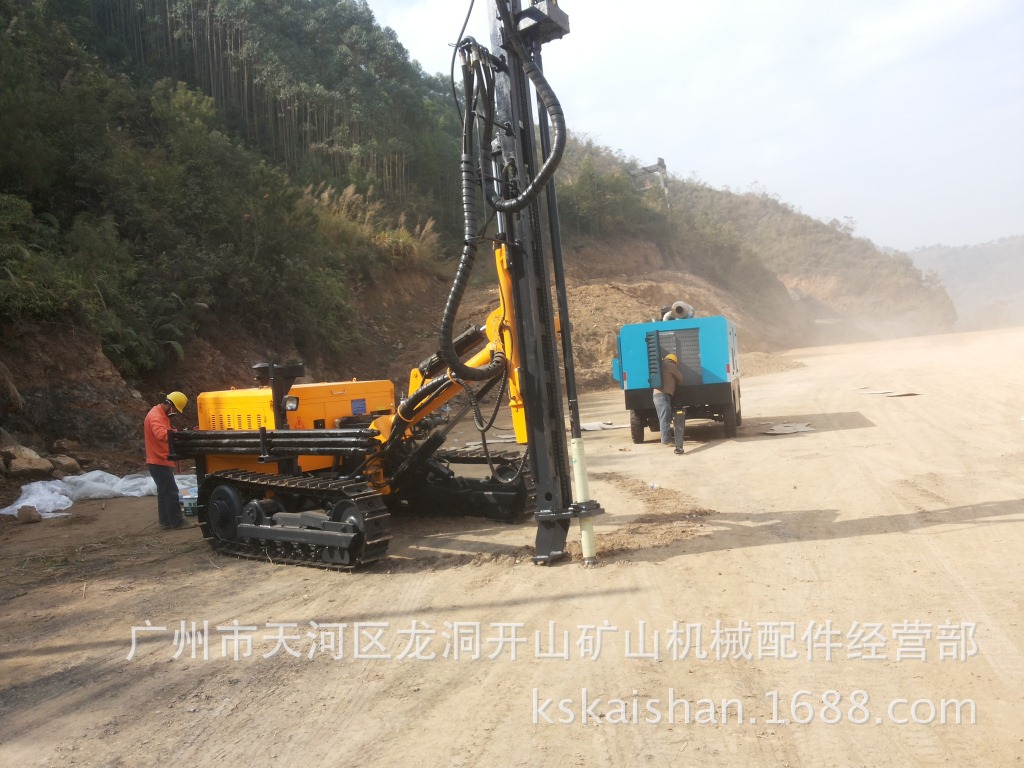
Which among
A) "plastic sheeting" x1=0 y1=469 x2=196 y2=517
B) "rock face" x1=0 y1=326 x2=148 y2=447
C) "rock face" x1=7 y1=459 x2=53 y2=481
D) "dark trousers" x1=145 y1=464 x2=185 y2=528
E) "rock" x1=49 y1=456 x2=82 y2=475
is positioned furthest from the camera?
"rock face" x1=0 y1=326 x2=148 y2=447

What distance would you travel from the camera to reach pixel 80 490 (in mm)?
11516

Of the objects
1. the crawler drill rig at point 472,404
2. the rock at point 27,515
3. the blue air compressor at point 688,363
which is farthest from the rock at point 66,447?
the blue air compressor at point 688,363

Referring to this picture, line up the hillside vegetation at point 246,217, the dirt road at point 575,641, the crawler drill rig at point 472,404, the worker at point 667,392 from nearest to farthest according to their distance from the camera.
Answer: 1. the dirt road at point 575,641
2. the crawler drill rig at point 472,404
3. the worker at point 667,392
4. the hillside vegetation at point 246,217

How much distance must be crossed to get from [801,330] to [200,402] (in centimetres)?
4820

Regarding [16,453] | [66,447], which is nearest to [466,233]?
[16,453]

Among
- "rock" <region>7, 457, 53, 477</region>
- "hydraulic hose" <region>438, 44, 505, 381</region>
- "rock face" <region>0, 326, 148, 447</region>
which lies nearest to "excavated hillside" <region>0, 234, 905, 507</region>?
"rock face" <region>0, 326, 148, 447</region>

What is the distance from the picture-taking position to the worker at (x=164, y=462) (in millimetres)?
9500

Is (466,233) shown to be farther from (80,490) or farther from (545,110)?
(80,490)

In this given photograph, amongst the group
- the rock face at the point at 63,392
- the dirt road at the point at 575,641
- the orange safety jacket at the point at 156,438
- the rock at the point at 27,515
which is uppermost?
the rock face at the point at 63,392

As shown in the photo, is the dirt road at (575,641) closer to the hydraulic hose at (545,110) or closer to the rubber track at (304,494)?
the rubber track at (304,494)

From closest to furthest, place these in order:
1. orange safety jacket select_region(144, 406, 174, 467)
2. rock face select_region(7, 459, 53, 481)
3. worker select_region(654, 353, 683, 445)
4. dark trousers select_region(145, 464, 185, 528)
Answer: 1. orange safety jacket select_region(144, 406, 174, 467)
2. dark trousers select_region(145, 464, 185, 528)
3. rock face select_region(7, 459, 53, 481)
4. worker select_region(654, 353, 683, 445)

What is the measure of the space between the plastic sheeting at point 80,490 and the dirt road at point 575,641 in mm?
1481

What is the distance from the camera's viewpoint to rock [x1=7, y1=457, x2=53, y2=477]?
12.0 m

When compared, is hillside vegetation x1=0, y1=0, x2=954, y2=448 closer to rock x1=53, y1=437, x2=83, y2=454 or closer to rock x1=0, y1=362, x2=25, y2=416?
rock x1=0, y1=362, x2=25, y2=416
